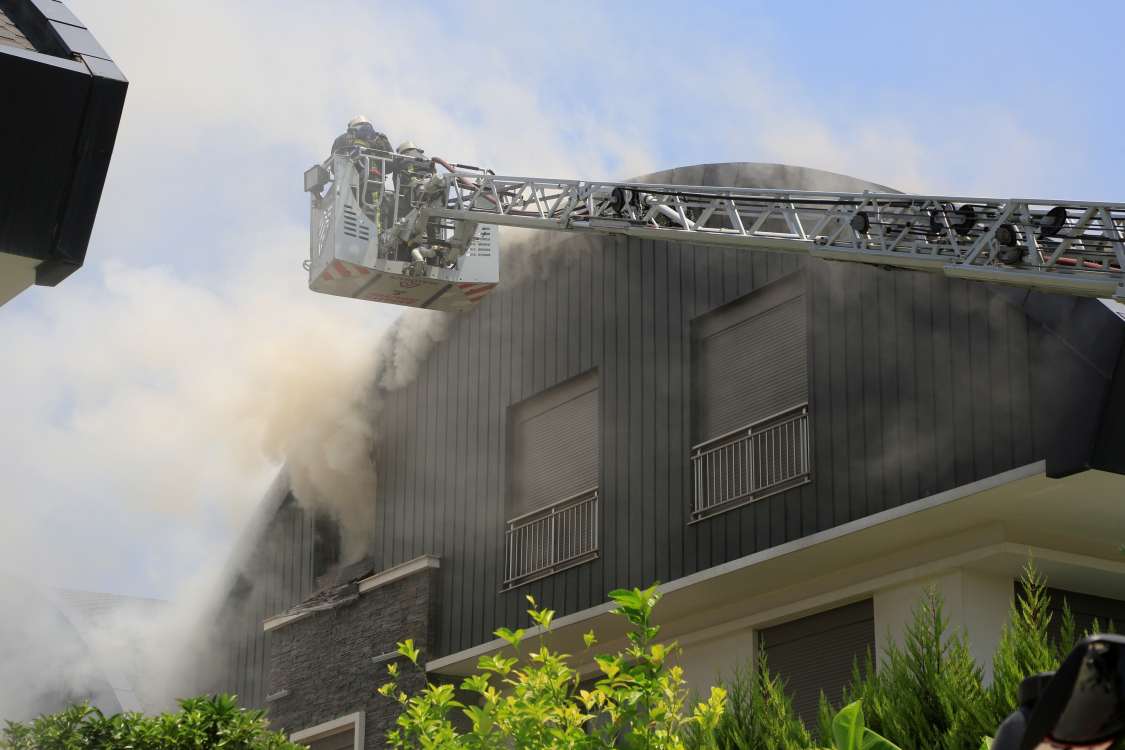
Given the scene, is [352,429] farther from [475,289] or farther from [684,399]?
[684,399]

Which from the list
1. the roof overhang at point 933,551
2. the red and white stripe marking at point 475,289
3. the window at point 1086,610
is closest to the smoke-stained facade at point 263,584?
the red and white stripe marking at point 475,289

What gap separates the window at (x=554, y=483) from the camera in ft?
46.4

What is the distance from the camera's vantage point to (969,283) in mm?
10516

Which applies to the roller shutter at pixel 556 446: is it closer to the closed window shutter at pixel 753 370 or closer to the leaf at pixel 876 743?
the closed window shutter at pixel 753 370

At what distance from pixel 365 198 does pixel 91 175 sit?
8.39 m

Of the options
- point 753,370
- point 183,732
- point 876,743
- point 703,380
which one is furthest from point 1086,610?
point 183,732

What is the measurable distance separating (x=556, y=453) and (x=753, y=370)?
123 inches

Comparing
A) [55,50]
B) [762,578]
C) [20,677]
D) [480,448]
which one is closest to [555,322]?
[480,448]

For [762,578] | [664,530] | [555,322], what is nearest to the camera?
[762,578]

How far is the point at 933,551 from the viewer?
36.3ft

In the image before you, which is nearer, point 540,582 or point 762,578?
point 762,578

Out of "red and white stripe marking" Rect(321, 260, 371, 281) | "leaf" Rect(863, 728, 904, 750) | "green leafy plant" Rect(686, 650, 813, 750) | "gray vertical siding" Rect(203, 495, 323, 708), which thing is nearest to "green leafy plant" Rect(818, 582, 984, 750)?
"green leafy plant" Rect(686, 650, 813, 750)

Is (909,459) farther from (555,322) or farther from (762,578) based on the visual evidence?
(555,322)

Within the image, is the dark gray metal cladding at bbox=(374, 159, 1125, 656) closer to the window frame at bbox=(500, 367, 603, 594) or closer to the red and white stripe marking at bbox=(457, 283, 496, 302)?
the window frame at bbox=(500, 367, 603, 594)
